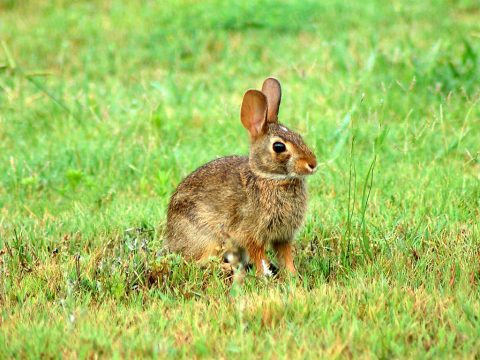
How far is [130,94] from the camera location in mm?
8344

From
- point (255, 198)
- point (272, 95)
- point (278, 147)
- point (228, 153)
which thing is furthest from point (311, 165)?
point (228, 153)

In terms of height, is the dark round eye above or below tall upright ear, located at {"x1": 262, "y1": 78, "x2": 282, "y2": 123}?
below

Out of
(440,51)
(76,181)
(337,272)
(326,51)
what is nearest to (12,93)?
(76,181)

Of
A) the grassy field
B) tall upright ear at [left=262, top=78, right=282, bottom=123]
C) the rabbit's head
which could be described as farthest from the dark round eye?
the grassy field

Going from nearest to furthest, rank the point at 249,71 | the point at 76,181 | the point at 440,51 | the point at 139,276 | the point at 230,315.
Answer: the point at 230,315, the point at 139,276, the point at 76,181, the point at 440,51, the point at 249,71

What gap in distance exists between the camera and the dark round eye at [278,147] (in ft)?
15.2

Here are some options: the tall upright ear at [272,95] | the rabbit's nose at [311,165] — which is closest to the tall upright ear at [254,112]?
the tall upright ear at [272,95]

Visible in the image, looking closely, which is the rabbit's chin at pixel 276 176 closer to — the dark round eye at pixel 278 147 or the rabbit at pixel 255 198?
the rabbit at pixel 255 198

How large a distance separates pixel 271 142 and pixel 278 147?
6 centimetres

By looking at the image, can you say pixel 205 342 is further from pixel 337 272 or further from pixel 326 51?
pixel 326 51

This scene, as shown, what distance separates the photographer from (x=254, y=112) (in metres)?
4.81

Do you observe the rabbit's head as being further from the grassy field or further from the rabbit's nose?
the grassy field

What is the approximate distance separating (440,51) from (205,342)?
5.35 m

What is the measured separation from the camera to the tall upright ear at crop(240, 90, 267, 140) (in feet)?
15.6
